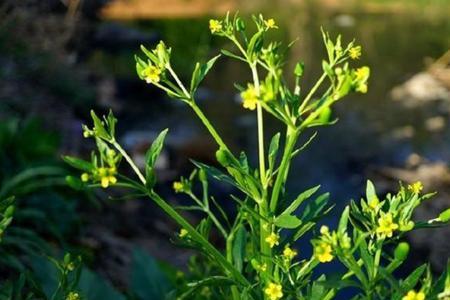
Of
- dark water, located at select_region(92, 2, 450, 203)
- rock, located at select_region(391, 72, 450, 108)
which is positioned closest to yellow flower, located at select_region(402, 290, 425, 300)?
dark water, located at select_region(92, 2, 450, 203)

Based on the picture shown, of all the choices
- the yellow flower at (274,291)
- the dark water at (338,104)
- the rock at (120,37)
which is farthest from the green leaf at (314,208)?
the rock at (120,37)

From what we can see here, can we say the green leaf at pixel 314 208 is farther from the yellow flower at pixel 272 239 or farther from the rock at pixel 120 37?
the rock at pixel 120 37

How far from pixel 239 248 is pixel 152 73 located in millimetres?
366

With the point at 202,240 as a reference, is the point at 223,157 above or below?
above

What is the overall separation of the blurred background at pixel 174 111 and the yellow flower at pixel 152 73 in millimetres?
1287

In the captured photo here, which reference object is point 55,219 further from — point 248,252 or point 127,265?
point 248,252

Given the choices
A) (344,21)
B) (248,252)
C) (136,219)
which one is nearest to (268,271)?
(248,252)

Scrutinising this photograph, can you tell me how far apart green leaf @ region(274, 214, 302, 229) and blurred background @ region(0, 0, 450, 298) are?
1274 millimetres

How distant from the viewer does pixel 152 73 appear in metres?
1.11

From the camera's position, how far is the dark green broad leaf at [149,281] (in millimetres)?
2225

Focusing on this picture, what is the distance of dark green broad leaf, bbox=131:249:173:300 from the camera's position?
2.22 metres

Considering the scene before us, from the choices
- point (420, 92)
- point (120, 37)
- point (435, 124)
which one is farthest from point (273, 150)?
point (120, 37)

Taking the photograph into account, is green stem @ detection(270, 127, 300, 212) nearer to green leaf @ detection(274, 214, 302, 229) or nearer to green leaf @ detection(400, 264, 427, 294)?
green leaf @ detection(274, 214, 302, 229)

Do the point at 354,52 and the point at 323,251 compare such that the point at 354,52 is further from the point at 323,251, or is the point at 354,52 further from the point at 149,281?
the point at 149,281
